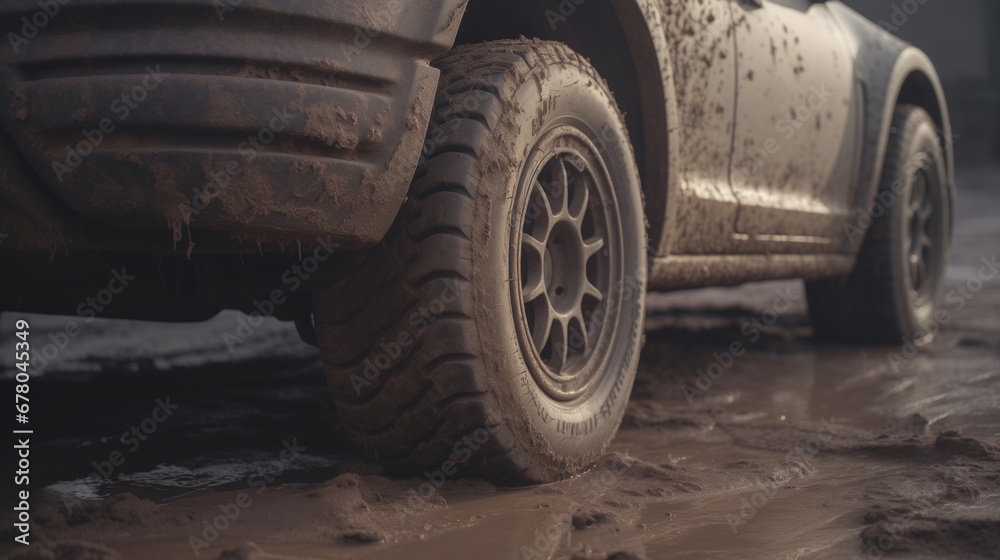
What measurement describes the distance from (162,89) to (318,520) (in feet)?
2.47

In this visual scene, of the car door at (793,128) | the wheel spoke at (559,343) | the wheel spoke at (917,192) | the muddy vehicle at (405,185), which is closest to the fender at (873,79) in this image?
the car door at (793,128)

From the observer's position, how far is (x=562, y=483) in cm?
180

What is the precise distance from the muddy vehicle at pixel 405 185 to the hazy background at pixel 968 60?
51.8 ft

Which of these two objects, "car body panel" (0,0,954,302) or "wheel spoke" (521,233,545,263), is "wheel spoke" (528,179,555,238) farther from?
"car body panel" (0,0,954,302)

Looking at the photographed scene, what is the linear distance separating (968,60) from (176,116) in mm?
18757

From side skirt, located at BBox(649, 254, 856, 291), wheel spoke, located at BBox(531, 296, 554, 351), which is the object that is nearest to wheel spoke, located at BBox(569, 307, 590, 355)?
wheel spoke, located at BBox(531, 296, 554, 351)

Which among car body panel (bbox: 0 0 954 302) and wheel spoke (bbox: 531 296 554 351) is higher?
car body panel (bbox: 0 0 954 302)

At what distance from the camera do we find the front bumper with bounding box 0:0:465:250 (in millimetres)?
1316

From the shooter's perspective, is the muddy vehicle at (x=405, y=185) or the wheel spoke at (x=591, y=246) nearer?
the muddy vehicle at (x=405, y=185)

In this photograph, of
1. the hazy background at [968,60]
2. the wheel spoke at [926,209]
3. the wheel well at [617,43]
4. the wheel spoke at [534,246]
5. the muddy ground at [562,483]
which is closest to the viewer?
the muddy ground at [562,483]

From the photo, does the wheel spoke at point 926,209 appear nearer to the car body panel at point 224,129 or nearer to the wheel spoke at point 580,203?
the wheel spoke at point 580,203

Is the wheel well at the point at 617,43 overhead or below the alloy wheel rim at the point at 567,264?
overhead

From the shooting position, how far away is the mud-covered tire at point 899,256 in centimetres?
373

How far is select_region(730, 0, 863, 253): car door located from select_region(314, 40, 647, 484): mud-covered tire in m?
0.93
